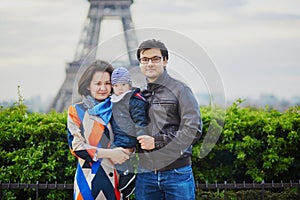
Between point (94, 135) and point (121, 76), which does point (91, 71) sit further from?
point (94, 135)

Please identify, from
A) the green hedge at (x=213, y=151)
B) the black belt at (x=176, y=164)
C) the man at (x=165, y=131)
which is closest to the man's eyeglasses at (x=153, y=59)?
the man at (x=165, y=131)

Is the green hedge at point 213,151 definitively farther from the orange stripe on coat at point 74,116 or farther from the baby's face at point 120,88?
the baby's face at point 120,88

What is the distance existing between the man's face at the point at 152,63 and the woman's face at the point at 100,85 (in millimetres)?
215

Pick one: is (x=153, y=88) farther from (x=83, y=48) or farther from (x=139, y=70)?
(x=83, y=48)

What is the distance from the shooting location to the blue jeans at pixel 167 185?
2443mm

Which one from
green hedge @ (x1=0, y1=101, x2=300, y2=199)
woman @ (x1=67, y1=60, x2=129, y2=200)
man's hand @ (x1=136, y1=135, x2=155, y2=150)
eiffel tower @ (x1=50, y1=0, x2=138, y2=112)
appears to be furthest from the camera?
eiffel tower @ (x1=50, y1=0, x2=138, y2=112)

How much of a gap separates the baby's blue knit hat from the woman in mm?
105

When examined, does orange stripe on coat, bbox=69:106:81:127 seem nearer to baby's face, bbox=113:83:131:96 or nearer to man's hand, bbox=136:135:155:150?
baby's face, bbox=113:83:131:96

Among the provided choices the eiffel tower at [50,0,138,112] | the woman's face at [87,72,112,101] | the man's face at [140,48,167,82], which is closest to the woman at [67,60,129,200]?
the woman's face at [87,72,112,101]

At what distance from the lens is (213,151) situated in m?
3.90

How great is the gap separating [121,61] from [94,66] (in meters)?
0.22

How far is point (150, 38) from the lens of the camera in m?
2.47

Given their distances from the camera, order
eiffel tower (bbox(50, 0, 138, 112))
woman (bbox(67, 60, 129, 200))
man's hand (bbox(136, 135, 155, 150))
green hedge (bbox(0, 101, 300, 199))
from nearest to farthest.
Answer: man's hand (bbox(136, 135, 155, 150)) → woman (bbox(67, 60, 129, 200)) → green hedge (bbox(0, 101, 300, 199)) → eiffel tower (bbox(50, 0, 138, 112))

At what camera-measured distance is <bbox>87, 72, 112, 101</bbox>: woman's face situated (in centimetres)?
251
